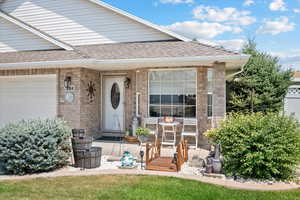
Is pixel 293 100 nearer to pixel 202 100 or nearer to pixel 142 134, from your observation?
pixel 202 100

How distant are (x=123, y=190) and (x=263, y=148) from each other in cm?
292

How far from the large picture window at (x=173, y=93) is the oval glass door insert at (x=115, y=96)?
1.65 meters

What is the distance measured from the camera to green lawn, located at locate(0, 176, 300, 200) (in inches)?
164

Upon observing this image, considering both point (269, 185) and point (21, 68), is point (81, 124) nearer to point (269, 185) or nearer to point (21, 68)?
point (21, 68)

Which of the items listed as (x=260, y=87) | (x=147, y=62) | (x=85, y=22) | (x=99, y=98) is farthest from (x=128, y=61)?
(x=260, y=87)

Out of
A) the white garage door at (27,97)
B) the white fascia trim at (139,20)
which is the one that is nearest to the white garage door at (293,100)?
the white fascia trim at (139,20)

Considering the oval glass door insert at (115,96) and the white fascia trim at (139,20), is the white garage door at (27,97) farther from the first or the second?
the white fascia trim at (139,20)

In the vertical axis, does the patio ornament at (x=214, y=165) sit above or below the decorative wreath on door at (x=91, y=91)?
below

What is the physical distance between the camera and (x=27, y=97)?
382 inches

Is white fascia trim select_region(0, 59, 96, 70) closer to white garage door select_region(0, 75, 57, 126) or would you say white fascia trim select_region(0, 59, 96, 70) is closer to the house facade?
white garage door select_region(0, 75, 57, 126)

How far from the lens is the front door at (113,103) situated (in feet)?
32.4

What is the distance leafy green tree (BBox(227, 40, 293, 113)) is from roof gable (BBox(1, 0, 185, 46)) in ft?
17.4

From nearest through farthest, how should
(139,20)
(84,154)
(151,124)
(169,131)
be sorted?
1. (84,154)
2. (169,131)
3. (151,124)
4. (139,20)

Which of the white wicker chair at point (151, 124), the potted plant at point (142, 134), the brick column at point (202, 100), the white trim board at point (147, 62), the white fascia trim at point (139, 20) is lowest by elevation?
the potted plant at point (142, 134)
